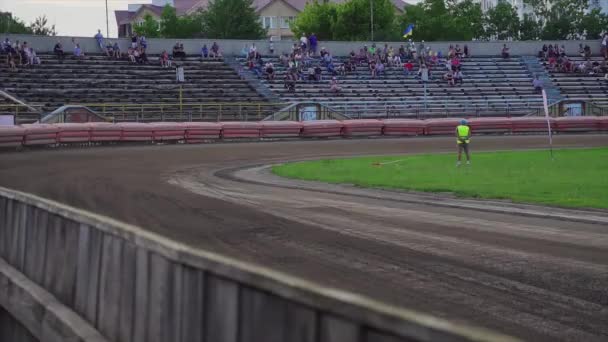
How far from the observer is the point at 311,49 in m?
64.2

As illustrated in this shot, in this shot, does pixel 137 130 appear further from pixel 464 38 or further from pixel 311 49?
pixel 464 38

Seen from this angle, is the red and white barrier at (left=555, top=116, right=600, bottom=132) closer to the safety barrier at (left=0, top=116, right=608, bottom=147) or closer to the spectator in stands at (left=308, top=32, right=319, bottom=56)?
the safety barrier at (left=0, top=116, right=608, bottom=147)

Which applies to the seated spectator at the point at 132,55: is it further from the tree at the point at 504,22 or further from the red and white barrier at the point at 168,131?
the tree at the point at 504,22

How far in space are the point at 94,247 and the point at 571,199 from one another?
13942 millimetres

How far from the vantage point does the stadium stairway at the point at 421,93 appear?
56.9 m

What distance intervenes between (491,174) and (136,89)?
3102cm

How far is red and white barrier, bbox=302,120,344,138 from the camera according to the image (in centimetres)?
4759

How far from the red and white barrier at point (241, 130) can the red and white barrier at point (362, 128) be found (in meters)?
Answer: 4.82

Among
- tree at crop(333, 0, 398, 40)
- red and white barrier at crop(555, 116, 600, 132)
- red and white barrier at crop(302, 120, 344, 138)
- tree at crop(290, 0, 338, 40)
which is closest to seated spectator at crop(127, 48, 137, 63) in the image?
red and white barrier at crop(302, 120, 344, 138)

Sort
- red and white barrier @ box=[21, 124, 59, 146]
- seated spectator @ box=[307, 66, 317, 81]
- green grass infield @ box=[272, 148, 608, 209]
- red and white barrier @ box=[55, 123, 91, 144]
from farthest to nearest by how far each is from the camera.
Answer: seated spectator @ box=[307, 66, 317, 81] < red and white barrier @ box=[55, 123, 91, 144] < red and white barrier @ box=[21, 124, 59, 146] < green grass infield @ box=[272, 148, 608, 209]

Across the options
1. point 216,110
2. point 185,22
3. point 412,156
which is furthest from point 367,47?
point 185,22

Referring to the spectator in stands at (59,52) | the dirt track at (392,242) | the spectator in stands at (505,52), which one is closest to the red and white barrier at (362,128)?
the spectator in stands at (59,52)

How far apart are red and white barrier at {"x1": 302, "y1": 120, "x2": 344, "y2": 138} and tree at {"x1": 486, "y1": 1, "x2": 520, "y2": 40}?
231ft

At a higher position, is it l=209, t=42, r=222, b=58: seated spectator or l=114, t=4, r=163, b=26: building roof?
l=114, t=4, r=163, b=26: building roof
